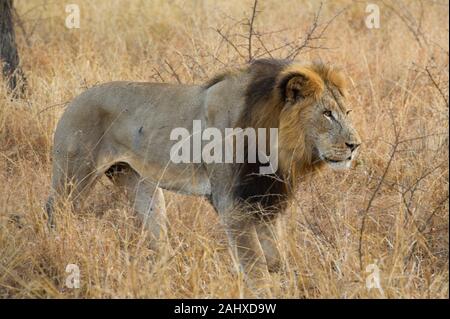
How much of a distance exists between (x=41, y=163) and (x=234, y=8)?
176 inches

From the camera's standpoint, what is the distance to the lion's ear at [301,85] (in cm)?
460

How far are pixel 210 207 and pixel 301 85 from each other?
124cm

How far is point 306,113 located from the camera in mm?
4621

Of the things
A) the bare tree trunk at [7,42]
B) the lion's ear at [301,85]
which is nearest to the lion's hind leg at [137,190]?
the lion's ear at [301,85]

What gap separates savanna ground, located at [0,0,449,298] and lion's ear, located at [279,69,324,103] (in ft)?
1.60

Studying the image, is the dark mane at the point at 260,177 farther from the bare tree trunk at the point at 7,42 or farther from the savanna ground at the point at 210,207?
the bare tree trunk at the point at 7,42

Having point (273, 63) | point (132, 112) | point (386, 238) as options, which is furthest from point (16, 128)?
point (386, 238)

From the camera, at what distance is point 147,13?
10.2 meters

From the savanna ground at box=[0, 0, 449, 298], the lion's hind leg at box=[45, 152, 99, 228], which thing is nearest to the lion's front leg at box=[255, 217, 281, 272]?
the savanna ground at box=[0, 0, 449, 298]

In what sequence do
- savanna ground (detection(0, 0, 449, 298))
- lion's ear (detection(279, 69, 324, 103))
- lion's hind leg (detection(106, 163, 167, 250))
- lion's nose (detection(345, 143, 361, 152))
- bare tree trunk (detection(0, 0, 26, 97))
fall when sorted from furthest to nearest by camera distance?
bare tree trunk (detection(0, 0, 26, 97))
lion's hind leg (detection(106, 163, 167, 250))
lion's ear (detection(279, 69, 324, 103))
lion's nose (detection(345, 143, 361, 152))
savanna ground (detection(0, 0, 449, 298))

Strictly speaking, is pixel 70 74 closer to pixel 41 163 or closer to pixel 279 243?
pixel 41 163

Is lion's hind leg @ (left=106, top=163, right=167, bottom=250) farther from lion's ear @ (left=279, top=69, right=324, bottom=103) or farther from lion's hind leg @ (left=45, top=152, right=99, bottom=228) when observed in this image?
lion's ear @ (left=279, top=69, right=324, bottom=103)

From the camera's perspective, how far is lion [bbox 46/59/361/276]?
4621 millimetres

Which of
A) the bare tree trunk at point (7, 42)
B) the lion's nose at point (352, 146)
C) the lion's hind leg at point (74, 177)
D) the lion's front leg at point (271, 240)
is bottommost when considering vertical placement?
the lion's front leg at point (271, 240)
